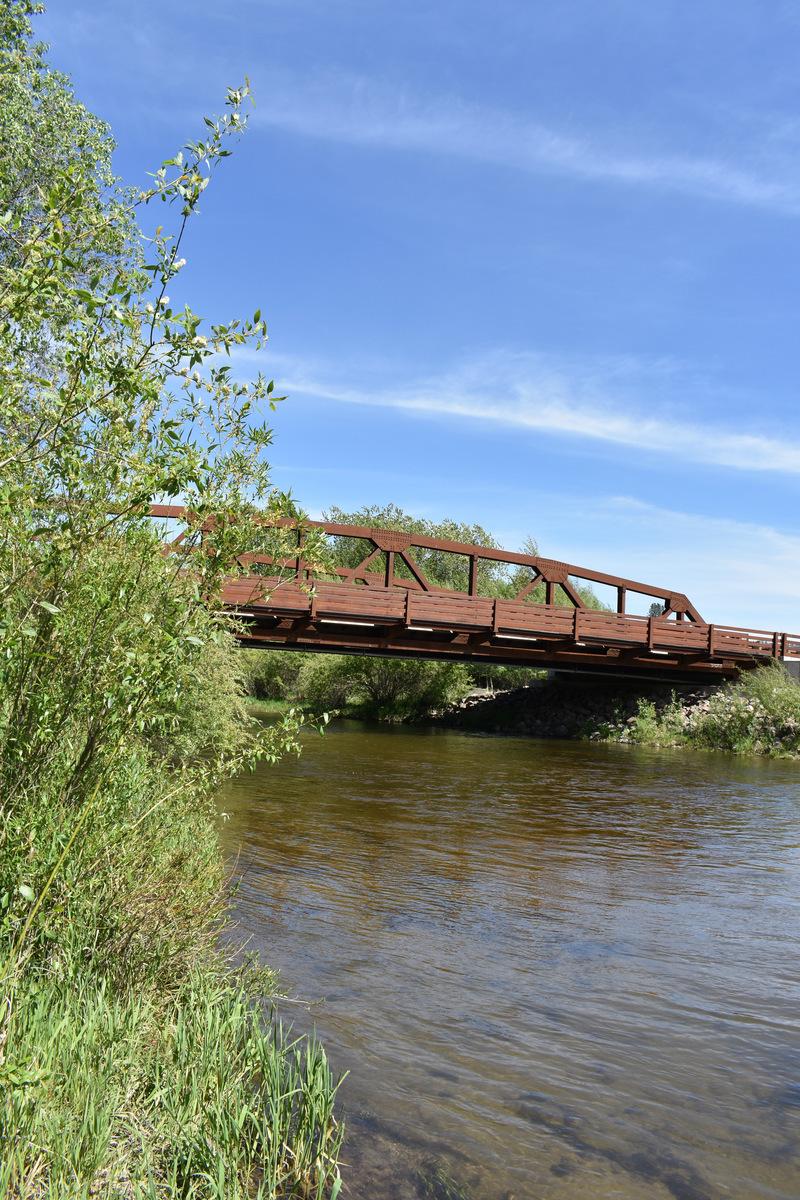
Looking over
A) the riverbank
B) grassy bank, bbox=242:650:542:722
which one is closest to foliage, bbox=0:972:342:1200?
the riverbank

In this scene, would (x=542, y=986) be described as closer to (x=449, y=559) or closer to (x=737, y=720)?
(x=737, y=720)

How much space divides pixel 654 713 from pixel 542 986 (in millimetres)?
29913

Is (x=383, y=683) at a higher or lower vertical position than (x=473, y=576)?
lower

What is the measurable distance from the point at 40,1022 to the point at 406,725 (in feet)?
121

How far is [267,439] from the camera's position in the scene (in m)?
4.61

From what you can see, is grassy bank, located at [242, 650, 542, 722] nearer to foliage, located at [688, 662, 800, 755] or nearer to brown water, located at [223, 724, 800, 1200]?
foliage, located at [688, 662, 800, 755]

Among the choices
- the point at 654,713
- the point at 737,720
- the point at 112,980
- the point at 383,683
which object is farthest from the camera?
the point at 383,683

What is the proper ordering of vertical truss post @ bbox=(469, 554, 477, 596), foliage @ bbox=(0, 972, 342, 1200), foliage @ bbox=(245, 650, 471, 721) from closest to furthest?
foliage @ bbox=(0, 972, 342, 1200), vertical truss post @ bbox=(469, 554, 477, 596), foliage @ bbox=(245, 650, 471, 721)

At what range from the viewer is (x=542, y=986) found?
6965 millimetres

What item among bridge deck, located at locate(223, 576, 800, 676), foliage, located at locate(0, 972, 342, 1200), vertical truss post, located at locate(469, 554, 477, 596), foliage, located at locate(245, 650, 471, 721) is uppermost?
Answer: vertical truss post, located at locate(469, 554, 477, 596)

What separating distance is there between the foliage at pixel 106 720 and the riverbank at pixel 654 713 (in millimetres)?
28219

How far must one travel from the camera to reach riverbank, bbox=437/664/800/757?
31031mm

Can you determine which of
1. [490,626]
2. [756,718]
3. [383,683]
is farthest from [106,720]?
[383,683]

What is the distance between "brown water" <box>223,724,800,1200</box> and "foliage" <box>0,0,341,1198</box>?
78 centimetres
